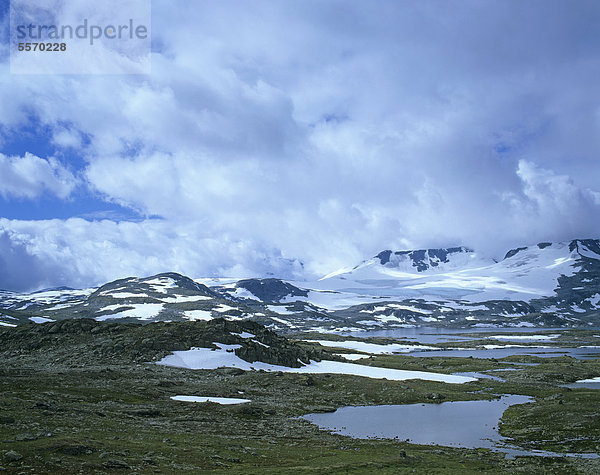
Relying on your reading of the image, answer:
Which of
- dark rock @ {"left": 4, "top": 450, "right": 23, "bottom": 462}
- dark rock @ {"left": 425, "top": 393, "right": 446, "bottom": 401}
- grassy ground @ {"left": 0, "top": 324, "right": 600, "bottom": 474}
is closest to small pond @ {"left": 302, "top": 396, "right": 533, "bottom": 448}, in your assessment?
dark rock @ {"left": 425, "top": 393, "right": 446, "bottom": 401}

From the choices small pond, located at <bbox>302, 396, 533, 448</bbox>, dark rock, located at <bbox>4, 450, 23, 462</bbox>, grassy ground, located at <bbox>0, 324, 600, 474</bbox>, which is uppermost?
dark rock, located at <bbox>4, 450, 23, 462</bbox>

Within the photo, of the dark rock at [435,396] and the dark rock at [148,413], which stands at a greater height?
the dark rock at [148,413]

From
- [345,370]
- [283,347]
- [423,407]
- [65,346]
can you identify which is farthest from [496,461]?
[65,346]

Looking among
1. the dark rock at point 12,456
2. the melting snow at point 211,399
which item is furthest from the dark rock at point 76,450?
the melting snow at point 211,399

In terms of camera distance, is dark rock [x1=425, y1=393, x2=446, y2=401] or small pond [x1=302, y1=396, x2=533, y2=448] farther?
dark rock [x1=425, y1=393, x2=446, y2=401]

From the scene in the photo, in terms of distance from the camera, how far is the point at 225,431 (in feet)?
168

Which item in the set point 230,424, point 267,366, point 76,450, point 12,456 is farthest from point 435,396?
point 12,456

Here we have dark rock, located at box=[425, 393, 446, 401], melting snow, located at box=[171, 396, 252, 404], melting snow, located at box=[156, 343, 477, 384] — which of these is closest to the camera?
melting snow, located at box=[171, 396, 252, 404]

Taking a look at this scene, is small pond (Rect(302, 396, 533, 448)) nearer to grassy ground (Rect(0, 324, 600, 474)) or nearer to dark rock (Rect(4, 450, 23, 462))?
grassy ground (Rect(0, 324, 600, 474))

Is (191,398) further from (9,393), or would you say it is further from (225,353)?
(225,353)

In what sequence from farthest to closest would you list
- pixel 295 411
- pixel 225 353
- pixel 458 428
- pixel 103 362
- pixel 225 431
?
pixel 225 353
pixel 103 362
pixel 295 411
pixel 458 428
pixel 225 431

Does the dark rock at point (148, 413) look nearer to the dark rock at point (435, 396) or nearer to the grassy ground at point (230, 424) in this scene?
the grassy ground at point (230, 424)

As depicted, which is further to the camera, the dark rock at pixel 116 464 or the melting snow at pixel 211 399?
the melting snow at pixel 211 399

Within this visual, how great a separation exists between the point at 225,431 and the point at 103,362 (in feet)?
191
